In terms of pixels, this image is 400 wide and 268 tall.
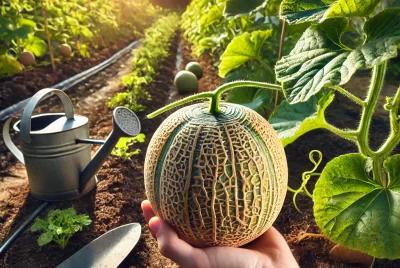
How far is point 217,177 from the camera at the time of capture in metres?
1.34

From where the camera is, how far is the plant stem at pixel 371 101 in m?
1.60

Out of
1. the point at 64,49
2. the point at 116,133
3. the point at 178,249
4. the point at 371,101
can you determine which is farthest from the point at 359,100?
the point at 64,49

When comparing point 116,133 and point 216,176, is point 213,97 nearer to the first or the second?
point 216,176

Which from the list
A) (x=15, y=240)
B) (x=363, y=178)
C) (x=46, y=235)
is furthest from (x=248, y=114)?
(x=15, y=240)

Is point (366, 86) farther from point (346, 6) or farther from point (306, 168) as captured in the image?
point (346, 6)

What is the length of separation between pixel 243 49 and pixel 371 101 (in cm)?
142

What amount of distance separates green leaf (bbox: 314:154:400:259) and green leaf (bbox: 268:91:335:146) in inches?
8.0

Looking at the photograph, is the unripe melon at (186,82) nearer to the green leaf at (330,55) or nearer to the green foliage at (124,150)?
the green foliage at (124,150)

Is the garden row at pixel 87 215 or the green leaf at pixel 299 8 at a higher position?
the green leaf at pixel 299 8

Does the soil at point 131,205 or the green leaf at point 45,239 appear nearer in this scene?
the green leaf at point 45,239

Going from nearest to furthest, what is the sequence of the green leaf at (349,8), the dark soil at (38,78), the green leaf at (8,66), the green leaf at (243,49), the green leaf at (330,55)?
the green leaf at (330,55)
the green leaf at (349,8)
the green leaf at (243,49)
the dark soil at (38,78)
the green leaf at (8,66)

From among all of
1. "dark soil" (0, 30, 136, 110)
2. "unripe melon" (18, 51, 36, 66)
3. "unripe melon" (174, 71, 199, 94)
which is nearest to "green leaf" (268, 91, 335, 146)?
"unripe melon" (174, 71, 199, 94)

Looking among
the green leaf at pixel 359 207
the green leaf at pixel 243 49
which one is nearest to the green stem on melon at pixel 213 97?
the green leaf at pixel 359 207

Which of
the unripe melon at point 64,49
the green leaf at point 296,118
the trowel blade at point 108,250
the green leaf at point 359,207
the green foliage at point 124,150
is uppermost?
the green leaf at point 296,118
